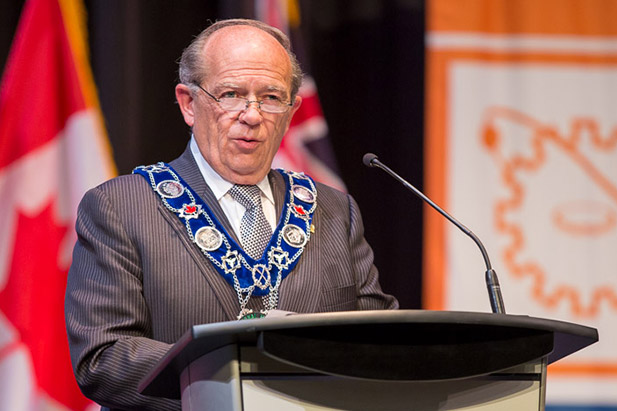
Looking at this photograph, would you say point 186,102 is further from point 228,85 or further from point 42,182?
point 42,182

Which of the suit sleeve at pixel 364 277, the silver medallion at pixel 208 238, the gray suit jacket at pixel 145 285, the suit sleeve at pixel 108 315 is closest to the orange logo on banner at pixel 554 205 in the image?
the suit sleeve at pixel 364 277

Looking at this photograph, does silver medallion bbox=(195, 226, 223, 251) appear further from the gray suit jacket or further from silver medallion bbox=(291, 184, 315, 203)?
silver medallion bbox=(291, 184, 315, 203)

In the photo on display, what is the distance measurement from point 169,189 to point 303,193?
37cm

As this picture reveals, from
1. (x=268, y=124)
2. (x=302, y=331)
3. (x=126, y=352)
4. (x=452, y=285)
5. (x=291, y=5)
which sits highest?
(x=291, y=5)

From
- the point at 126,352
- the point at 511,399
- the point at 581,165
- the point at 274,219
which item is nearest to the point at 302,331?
the point at 511,399

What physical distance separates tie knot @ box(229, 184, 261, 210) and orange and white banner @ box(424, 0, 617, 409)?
1521 millimetres

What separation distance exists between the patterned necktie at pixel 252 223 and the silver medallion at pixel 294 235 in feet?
0.13

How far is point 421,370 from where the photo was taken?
4.48 feet

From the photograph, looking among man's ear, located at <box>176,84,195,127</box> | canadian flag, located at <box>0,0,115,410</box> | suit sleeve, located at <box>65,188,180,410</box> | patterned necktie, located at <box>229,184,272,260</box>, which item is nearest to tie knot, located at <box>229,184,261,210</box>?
patterned necktie, located at <box>229,184,272,260</box>

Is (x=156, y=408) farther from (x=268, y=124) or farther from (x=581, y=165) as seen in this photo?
(x=581, y=165)

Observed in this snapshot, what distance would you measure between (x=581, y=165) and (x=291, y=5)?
1.40 metres

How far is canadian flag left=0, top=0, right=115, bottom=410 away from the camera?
3201mm

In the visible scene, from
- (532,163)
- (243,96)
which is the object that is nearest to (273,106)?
(243,96)

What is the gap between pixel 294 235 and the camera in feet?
7.12
